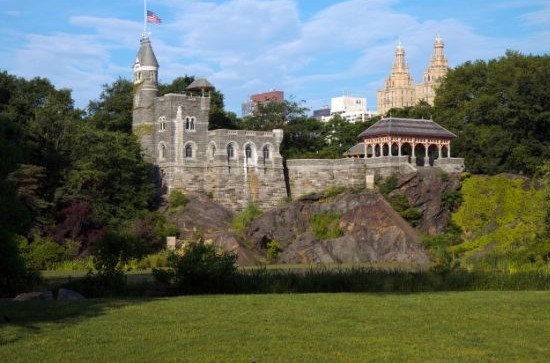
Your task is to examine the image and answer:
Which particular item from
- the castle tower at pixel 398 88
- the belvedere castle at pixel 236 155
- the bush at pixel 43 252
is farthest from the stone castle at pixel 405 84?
the bush at pixel 43 252

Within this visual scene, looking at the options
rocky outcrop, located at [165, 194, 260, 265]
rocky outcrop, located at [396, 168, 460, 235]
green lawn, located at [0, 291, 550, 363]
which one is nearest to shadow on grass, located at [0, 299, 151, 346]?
green lawn, located at [0, 291, 550, 363]

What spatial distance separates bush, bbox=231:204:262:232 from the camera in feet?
168

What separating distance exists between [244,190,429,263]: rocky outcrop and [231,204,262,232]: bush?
2.16 ft

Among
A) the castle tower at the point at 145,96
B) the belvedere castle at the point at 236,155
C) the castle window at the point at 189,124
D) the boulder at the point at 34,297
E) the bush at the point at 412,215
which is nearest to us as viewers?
the boulder at the point at 34,297

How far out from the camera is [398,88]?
167875mm

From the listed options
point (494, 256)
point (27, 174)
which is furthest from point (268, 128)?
point (494, 256)

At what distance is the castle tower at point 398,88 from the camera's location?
6550 inches

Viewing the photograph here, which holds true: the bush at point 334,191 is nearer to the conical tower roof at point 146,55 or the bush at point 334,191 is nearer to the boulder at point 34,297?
the conical tower roof at point 146,55

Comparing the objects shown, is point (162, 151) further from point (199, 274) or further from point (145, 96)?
point (199, 274)

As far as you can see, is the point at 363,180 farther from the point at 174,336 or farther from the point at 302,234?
the point at 174,336

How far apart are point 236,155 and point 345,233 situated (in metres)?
9.87

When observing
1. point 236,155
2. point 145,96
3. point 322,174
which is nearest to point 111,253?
point 236,155

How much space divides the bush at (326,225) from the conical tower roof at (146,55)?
50.5 feet

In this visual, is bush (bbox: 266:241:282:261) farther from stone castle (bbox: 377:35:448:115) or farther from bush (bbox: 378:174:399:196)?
stone castle (bbox: 377:35:448:115)
